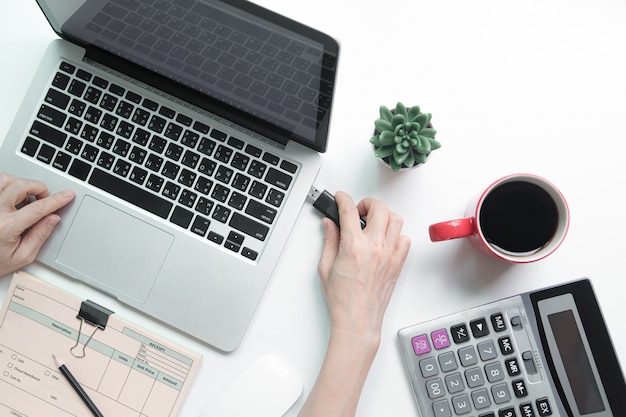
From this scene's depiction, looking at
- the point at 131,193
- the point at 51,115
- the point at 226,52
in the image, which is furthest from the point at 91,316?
the point at 226,52

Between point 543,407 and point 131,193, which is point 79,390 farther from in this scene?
point 543,407

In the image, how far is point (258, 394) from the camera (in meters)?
0.74

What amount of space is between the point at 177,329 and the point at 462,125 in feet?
1.65

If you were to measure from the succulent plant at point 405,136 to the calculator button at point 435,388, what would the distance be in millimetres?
297

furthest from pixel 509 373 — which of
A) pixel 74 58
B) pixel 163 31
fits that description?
pixel 74 58

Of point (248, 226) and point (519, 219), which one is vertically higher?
point (519, 219)

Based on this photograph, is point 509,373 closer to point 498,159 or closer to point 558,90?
point 498,159

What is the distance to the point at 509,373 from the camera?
75 cm

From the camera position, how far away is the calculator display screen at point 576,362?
29.0 inches

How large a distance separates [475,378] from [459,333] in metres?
0.06

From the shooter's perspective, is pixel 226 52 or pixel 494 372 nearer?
pixel 226 52

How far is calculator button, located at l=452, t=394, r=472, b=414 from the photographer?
74cm

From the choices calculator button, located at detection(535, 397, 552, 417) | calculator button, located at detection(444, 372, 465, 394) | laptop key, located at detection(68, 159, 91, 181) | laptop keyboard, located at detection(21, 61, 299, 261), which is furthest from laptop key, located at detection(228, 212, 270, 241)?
calculator button, located at detection(535, 397, 552, 417)

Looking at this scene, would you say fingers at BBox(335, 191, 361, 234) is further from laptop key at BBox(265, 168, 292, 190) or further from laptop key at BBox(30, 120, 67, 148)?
laptop key at BBox(30, 120, 67, 148)
